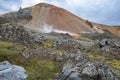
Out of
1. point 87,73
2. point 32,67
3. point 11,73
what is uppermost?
point 11,73

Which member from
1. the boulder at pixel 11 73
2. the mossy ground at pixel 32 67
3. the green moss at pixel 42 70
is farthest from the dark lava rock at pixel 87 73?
the boulder at pixel 11 73

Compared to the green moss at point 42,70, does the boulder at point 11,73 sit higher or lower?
higher

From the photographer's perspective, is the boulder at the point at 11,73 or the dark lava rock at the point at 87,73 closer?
the boulder at the point at 11,73

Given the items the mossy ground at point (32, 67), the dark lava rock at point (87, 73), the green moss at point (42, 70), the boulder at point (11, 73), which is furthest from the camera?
the mossy ground at point (32, 67)

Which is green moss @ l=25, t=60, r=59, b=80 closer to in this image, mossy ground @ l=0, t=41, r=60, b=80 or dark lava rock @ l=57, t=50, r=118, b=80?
mossy ground @ l=0, t=41, r=60, b=80

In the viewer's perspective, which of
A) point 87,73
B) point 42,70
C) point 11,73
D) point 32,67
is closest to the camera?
point 11,73

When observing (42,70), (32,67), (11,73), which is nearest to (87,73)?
(11,73)

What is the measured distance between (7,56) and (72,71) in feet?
35.7

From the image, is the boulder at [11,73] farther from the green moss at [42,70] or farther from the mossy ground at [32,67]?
the green moss at [42,70]

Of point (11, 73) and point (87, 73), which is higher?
point (11, 73)

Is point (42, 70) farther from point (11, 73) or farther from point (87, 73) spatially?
point (11, 73)

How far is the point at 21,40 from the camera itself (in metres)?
86.5

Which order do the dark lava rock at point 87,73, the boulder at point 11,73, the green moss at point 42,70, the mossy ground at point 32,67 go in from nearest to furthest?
1. the boulder at point 11,73
2. the dark lava rock at point 87,73
3. the green moss at point 42,70
4. the mossy ground at point 32,67

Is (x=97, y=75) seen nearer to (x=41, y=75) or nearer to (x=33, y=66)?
(x=41, y=75)
